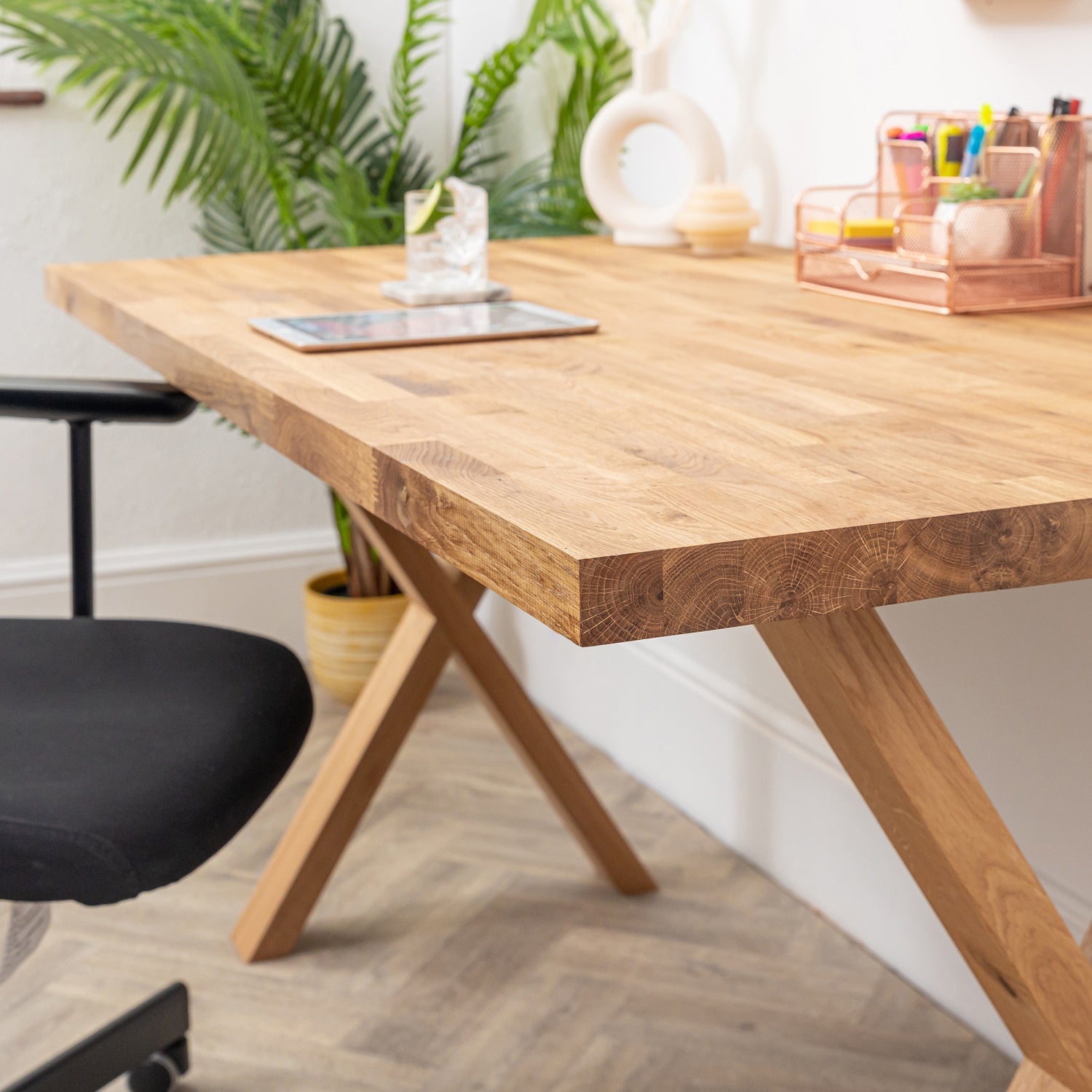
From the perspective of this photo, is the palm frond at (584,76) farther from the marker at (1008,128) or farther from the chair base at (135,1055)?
the chair base at (135,1055)

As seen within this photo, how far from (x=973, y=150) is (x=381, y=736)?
3.24 feet

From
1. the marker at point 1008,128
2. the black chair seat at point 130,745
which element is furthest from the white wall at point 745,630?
the black chair seat at point 130,745

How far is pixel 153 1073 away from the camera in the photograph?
1545 mm

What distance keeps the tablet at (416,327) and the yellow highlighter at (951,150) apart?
436 mm

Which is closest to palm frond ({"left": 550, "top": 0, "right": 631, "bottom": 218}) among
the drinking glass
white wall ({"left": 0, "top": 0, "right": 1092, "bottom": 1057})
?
white wall ({"left": 0, "top": 0, "right": 1092, "bottom": 1057})

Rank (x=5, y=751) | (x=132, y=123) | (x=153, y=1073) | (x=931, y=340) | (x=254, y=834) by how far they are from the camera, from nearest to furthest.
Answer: (x=5, y=751) → (x=931, y=340) → (x=153, y=1073) → (x=254, y=834) → (x=132, y=123)

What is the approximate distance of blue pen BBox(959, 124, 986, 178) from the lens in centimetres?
144

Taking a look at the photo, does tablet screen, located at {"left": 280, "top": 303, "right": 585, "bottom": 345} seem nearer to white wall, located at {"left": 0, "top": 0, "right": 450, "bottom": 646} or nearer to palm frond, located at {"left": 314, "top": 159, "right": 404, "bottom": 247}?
palm frond, located at {"left": 314, "top": 159, "right": 404, "bottom": 247}

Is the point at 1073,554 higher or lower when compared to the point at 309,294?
lower

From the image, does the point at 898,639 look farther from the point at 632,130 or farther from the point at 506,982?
the point at 632,130

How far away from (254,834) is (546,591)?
1.64 m

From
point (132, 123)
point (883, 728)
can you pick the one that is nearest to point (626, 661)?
point (132, 123)

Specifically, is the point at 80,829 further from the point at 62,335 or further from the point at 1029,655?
the point at 62,335

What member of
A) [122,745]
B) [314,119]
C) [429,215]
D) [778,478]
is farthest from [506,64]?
[778,478]
